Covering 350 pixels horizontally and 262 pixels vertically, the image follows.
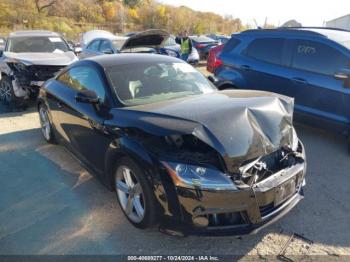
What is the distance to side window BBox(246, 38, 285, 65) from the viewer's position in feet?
18.7

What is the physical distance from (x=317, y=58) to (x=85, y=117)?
370 centimetres

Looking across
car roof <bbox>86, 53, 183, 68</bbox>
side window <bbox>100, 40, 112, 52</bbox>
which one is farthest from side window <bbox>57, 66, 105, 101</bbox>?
side window <bbox>100, 40, 112, 52</bbox>

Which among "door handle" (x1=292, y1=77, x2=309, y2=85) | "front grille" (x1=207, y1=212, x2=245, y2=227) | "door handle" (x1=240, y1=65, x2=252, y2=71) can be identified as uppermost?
"door handle" (x1=240, y1=65, x2=252, y2=71)

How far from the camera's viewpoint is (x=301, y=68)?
5.36 meters

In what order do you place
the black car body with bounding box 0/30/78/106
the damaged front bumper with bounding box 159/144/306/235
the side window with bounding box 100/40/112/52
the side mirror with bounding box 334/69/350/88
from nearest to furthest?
the damaged front bumper with bounding box 159/144/306/235, the side mirror with bounding box 334/69/350/88, the black car body with bounding box 0/30/78/106, the side window with bounding box 100/40/112/52

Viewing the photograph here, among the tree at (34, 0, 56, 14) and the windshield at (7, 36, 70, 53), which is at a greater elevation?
the tree at (34, 0, 56, 14)

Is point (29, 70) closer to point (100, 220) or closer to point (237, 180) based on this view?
point (100, 220)

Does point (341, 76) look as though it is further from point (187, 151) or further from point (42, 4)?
point (42, 4)

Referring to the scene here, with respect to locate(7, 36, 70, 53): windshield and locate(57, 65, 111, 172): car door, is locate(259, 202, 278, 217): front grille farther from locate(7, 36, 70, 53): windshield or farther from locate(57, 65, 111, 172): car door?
locate(7, 36, 70, 53): windshield

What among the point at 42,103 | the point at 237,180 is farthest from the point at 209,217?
the point at 42,103

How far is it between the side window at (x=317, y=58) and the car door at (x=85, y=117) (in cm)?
337

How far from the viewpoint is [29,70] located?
24.6 feet

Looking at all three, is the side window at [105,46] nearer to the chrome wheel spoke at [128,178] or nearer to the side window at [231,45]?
the side window at [231,45]

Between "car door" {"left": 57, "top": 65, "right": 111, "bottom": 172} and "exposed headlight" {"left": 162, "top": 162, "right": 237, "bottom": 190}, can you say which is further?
"car door" {"left": 57, "top": 65, "right": 111, "bottom": 172}
